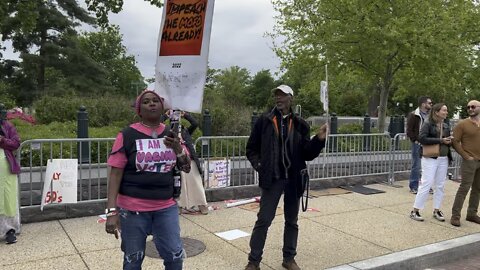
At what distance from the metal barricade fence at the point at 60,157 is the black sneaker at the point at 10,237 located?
94 centimetres

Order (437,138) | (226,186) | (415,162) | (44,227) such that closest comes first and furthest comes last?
1. (44,227)
2. (437,138)
3. (226,186)
4. (415,162)

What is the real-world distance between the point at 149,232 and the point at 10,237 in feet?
8.60

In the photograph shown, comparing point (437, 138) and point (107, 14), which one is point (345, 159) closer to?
point (437, 138)

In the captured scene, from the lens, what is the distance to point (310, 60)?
17484mm

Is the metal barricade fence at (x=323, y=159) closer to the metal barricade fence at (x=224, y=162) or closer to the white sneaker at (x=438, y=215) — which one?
the metal barricade fence at (x=224, y=162)

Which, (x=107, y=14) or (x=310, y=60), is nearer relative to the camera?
(x=107, y=14)

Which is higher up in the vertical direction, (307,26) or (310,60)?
(307,26)

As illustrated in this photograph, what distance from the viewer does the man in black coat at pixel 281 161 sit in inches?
179

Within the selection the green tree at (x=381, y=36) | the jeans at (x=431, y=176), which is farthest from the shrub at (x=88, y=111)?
the jeans at (x=431, y=176)

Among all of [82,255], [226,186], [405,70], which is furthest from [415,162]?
[405,70]

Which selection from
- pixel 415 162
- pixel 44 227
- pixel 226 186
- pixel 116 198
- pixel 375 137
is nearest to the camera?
pixel 116 198

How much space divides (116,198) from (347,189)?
6.74 metres

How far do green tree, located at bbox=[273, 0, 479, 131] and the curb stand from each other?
975 centimetres

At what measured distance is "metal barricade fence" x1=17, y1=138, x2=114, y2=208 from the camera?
6.25 metres
